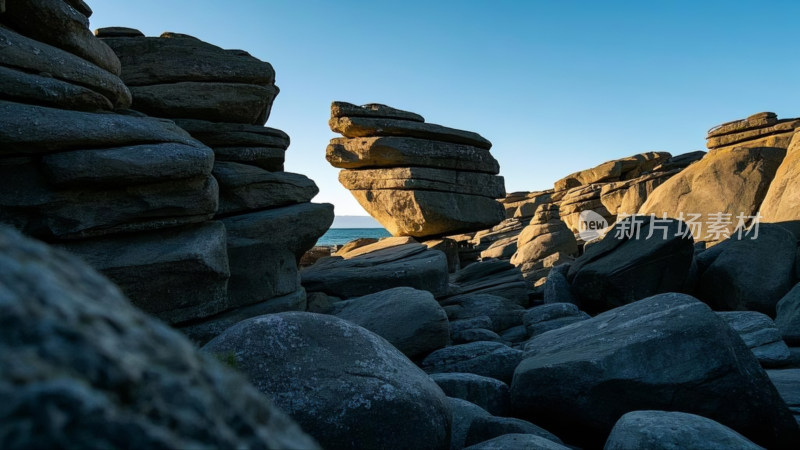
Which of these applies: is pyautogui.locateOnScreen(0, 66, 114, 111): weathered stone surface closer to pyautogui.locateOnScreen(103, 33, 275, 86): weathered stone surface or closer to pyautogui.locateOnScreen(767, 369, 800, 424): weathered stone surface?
pyautogui.locateOnScreen(103, 33, 275, 86): weathered stone surface

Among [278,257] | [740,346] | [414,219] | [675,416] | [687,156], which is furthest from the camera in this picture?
[687,156]

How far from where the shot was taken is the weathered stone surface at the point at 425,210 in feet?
66.1

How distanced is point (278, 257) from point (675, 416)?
9107mm

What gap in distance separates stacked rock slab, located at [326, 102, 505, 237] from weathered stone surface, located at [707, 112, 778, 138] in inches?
562

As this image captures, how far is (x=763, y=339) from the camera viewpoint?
861cm

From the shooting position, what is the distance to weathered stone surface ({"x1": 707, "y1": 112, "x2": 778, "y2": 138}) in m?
27.5

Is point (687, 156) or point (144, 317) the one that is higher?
point (687, 156)

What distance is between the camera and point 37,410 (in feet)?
3.25

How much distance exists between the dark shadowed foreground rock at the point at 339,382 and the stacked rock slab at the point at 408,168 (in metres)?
14.7

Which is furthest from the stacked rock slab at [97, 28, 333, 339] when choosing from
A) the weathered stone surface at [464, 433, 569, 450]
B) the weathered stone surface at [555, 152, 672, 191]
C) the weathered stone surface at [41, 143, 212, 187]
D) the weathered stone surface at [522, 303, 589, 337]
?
the weathered stone surface at [555, 152, 672, 191]

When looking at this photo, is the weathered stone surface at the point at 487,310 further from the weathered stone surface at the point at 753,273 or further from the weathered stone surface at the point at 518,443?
the weathered stone surface at the point at 518,443

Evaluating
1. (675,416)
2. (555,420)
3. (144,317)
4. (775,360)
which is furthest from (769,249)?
(144,317)

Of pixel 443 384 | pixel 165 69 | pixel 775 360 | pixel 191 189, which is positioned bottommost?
pixel 775 360

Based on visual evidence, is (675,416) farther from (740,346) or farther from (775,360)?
(775,360)
